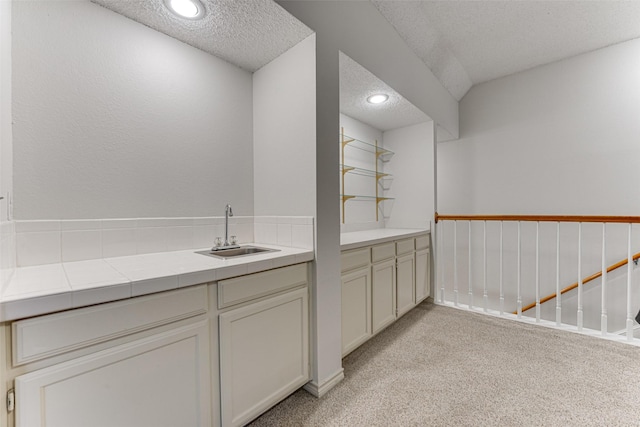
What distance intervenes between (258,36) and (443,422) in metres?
2.32

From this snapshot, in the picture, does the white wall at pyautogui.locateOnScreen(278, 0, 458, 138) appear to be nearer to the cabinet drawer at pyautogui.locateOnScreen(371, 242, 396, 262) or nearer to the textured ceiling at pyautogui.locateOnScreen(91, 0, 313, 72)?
the textured ceiling at pyautogui.locateOnScreen(91, 0, 313, 72)

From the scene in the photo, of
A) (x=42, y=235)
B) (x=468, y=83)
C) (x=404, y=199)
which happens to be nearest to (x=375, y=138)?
(x=404, y=199)

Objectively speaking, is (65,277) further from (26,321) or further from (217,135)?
(217,135)

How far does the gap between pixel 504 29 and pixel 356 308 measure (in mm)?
2868

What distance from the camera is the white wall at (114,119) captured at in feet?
3.96

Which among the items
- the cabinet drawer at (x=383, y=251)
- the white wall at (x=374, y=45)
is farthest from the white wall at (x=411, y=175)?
the cabinet drawer at (x=383, y=251)

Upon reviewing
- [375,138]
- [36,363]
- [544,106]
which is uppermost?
[544,106]

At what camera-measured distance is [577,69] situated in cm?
294

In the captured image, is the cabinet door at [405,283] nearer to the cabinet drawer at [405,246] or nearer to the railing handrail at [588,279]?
the cabinet drawer at [405,246]

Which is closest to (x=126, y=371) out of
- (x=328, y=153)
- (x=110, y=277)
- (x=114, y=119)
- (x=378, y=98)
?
(x=110, y=277)

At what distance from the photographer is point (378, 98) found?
2.46m

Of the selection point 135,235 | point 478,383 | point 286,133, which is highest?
point 286,133

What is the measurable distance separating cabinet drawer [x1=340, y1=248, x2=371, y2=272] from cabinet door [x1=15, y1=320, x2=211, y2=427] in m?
0.96

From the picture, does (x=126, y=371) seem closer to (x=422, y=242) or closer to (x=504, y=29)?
(x=422, y=242)
